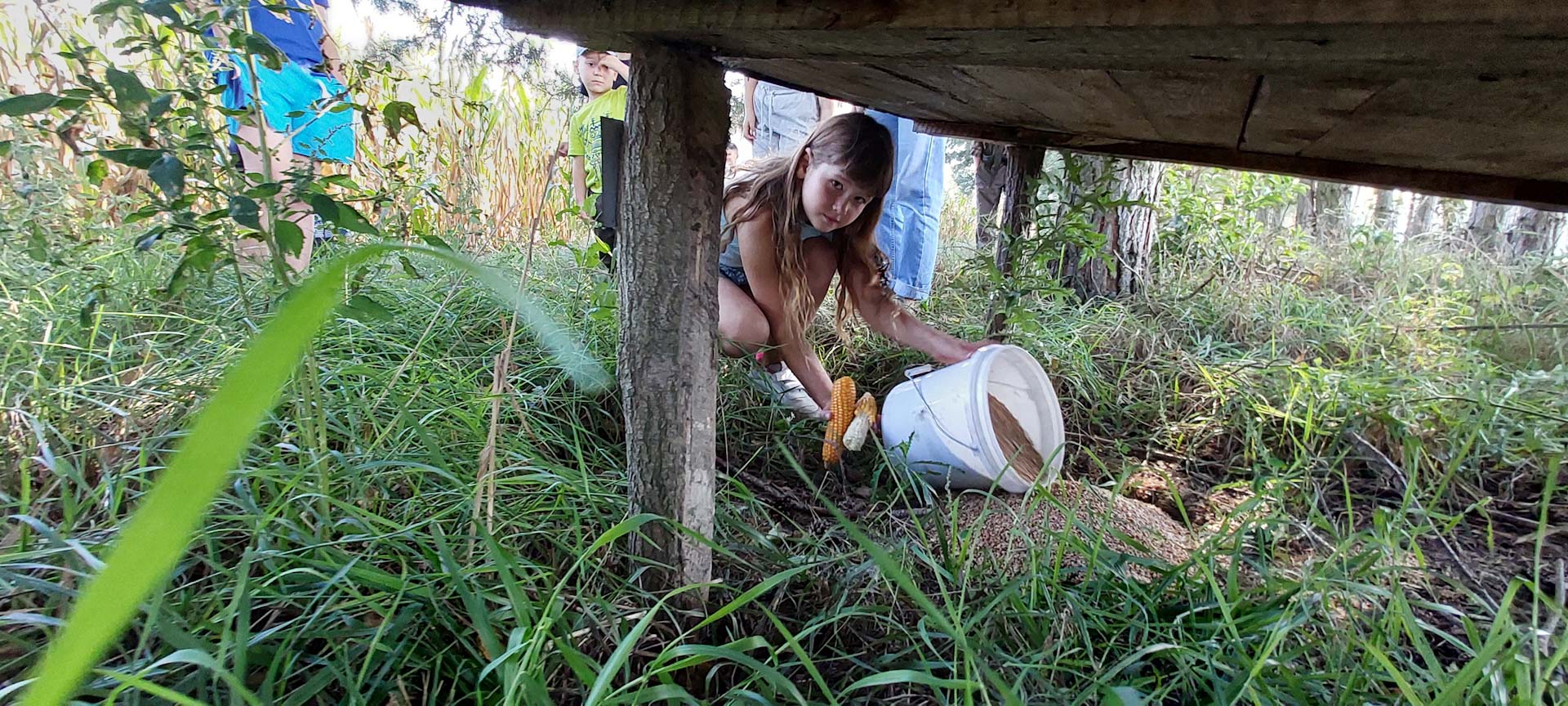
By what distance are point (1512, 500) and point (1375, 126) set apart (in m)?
1.46

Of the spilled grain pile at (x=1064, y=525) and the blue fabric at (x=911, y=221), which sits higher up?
the blue fabric at (x=911, y=221)

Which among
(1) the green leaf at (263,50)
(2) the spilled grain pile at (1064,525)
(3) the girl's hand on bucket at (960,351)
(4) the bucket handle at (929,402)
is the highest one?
(1) the green leaf at (263,50)

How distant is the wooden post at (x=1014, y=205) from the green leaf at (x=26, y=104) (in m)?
2.11

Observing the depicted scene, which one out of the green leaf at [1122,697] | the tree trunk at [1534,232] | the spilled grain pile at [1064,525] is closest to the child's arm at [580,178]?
the spilled grain pile at [1064,525]

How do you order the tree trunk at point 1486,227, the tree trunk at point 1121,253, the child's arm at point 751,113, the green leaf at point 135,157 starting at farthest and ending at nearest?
1. the tree trunk at point 1486,227
2. the child's arm at point 751,113
3. the tree trunk at point 1121,253
4. the green leaf at point 135,157

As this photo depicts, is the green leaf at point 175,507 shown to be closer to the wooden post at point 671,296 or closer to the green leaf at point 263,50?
the wooden post at point 671,296

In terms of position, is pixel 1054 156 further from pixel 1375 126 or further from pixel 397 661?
pixel 397 661

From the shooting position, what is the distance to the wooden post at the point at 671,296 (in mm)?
1087

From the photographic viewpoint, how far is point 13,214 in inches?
80.7

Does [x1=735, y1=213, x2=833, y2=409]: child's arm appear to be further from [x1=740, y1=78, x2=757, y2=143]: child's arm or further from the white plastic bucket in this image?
[x1=740, y1=78, x2=757, y2=143]: child's arm

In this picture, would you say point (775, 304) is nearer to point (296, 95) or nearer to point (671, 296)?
point (671, 296)

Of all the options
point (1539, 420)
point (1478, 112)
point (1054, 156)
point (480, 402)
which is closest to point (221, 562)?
point (480, 402)

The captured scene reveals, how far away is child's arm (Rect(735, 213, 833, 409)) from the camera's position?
231 centimetres

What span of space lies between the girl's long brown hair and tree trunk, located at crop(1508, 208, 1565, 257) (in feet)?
15.8
